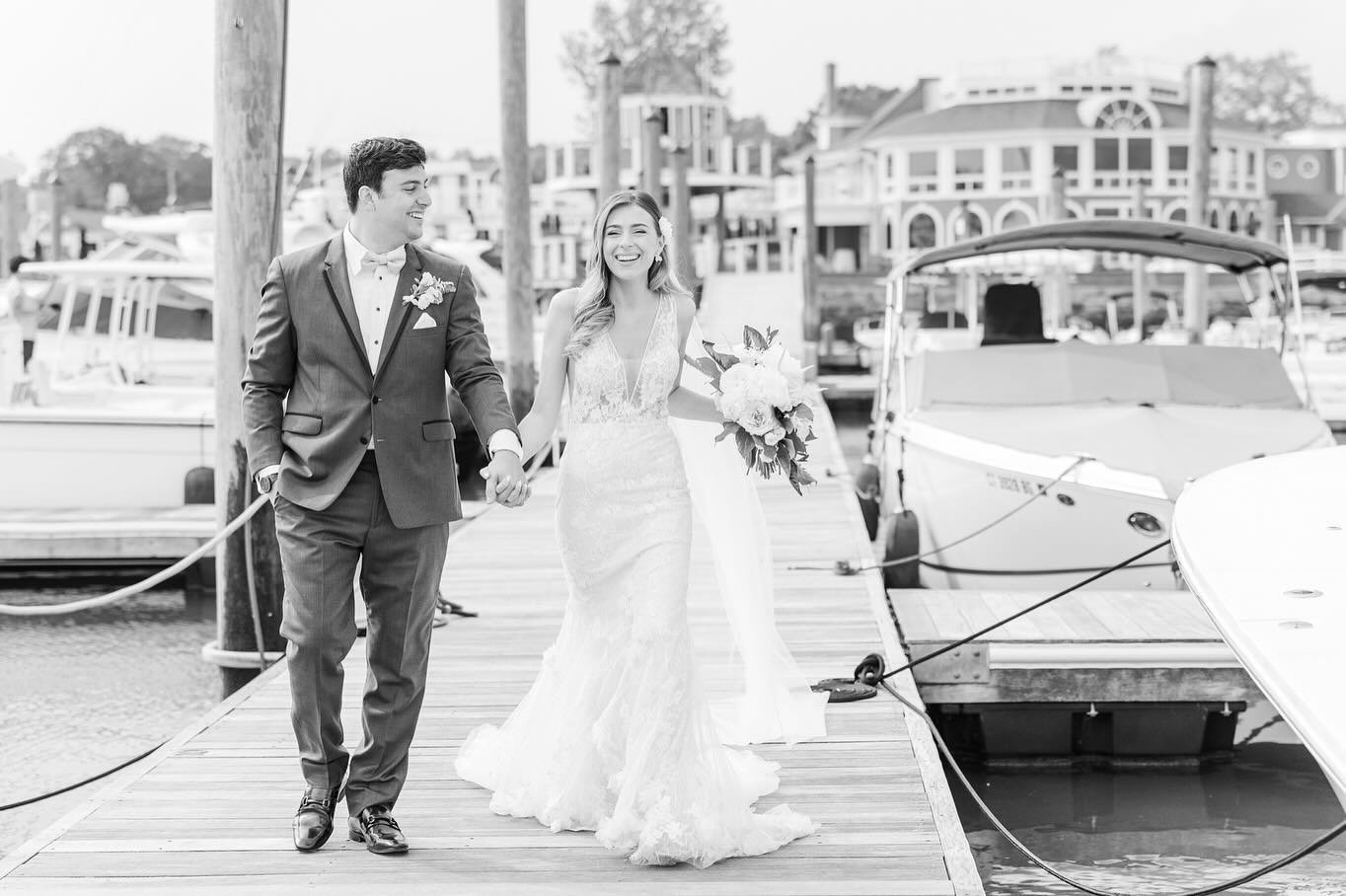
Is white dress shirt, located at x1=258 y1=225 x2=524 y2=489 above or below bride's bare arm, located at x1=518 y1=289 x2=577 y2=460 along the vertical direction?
above

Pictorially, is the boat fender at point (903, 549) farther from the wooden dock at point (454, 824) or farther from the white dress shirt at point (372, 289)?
the white dress shirt at point (372, 289)

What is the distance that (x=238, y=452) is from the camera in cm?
863

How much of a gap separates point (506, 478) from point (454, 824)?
133cm

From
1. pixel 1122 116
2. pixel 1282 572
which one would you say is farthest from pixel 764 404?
pixel 1122 116

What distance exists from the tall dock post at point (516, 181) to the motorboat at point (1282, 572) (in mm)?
13040

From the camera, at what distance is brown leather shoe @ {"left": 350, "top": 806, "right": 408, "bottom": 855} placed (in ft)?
16.2

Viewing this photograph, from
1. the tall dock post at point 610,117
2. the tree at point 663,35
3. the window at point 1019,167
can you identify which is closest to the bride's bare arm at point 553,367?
the tall dock post at point 610,117

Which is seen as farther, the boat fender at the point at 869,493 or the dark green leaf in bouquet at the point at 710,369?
the boat fender at the point at 869,493

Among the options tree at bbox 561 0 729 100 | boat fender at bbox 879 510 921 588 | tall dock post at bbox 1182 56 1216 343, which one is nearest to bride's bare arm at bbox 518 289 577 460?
boat fender at bbox 879 510 921 588

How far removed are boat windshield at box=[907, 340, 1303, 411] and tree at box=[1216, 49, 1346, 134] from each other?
113 metres

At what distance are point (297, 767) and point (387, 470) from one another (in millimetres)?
1762

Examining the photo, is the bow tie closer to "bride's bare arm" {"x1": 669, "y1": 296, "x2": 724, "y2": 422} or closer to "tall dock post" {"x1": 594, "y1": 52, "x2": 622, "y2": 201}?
"bride's bare arm" {"x1": 669, "y1": 296, "x2": 724, "y2": 422}

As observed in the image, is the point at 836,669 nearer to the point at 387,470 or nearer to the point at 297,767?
the point at 297,767

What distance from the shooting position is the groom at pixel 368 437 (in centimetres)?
478
